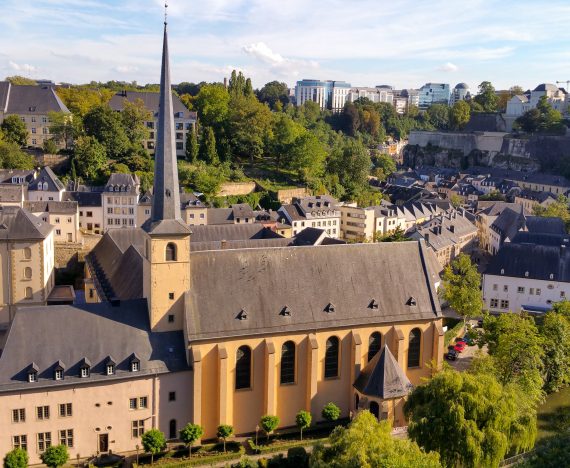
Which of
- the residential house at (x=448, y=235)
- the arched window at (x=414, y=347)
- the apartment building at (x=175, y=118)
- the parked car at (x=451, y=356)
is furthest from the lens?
the apartment building at (x=175, y=118)

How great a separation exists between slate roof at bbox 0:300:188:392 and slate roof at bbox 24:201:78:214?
1691 inches

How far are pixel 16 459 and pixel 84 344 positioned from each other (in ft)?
24.1

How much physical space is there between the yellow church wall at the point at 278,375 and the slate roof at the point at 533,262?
2897 centimetres

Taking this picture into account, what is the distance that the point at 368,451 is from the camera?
91.8ft

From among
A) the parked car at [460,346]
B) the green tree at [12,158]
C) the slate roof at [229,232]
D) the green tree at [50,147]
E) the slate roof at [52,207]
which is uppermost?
the green tree at [50,147]

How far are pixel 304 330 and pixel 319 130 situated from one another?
430ft

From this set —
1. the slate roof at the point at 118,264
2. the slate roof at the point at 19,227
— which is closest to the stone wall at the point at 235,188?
the slate roof at the point at 118,264

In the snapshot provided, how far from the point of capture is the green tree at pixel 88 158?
96375 mm

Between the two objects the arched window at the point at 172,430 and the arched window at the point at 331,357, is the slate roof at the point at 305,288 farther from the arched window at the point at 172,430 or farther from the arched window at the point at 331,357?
the arched window at the point at 172,430

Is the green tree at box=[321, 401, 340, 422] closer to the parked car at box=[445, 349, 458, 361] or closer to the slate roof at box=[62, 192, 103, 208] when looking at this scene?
the parked car at box=[445, 349, 458, 361]

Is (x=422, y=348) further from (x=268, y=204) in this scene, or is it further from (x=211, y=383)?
(x=268, y=204)

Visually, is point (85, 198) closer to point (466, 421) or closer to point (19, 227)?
point (19, 227)

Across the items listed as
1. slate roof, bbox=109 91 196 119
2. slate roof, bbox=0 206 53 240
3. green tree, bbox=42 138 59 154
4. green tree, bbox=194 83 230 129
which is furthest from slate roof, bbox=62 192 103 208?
green tree, bbox=194 83 230 129

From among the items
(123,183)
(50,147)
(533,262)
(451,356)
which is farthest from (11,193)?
(533,262)
